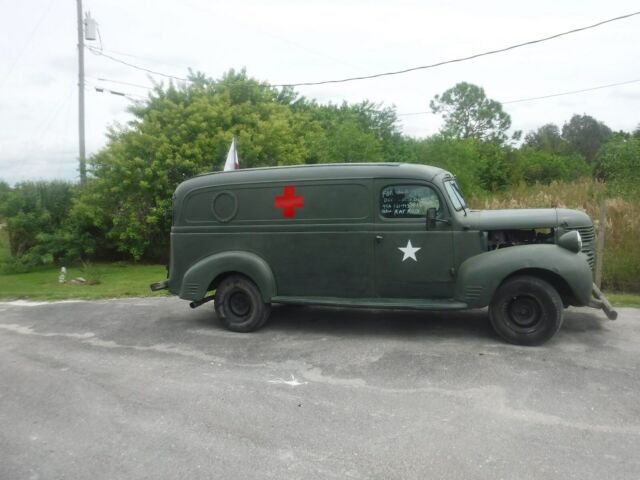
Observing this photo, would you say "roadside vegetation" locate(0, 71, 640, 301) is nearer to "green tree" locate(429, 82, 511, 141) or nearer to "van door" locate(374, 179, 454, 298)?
"van door" locate(374, 179, 454, 298)

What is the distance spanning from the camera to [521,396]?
4.94 metres

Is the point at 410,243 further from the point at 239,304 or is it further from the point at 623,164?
the point at 623,164

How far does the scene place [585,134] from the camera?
70.6 metres

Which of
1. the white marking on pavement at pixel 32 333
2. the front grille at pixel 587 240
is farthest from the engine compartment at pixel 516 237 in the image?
the white marking on pavement at pixel 32 333

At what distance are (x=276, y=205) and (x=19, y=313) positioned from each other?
231 inches

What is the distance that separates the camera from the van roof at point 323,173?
6891 millimetres

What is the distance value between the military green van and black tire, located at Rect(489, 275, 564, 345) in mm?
12

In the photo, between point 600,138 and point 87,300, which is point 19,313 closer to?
point 87,300

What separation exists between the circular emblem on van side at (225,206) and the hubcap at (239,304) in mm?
1062

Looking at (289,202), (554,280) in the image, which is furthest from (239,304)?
(554,280)

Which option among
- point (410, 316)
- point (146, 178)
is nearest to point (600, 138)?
point (146, 178)

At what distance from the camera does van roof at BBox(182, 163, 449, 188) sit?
22.6 feet

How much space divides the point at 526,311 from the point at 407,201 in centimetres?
192

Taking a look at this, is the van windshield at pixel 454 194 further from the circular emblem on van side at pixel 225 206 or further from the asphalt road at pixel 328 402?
the circular emblem on van side at pixel 225 206
